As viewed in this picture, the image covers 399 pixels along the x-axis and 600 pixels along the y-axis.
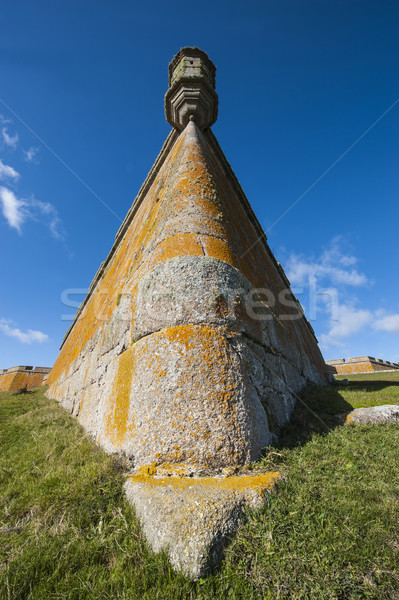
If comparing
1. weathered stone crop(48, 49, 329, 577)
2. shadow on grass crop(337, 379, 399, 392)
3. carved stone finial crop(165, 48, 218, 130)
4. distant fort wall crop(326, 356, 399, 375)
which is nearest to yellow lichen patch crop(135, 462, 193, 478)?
weathered stone crop(48, 49, 329, 577)

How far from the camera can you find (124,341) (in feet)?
8.71

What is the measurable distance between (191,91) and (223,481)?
517 centimetres

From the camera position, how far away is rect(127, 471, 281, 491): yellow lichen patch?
1394mm

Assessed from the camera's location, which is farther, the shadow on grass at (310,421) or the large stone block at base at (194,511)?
the shadow on grass at (310,421)

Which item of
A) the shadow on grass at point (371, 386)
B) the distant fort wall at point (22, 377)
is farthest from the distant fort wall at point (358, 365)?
the distant fort wall at point (22, 377)

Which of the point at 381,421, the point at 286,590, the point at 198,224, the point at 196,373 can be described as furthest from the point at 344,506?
the point at 198,224

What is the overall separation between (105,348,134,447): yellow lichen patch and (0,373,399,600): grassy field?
184 millimetres

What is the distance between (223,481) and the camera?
56.8 inches

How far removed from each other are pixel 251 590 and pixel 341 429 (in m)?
1.62

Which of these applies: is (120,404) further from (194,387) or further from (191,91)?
(191,91)

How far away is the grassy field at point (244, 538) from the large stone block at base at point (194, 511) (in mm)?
46

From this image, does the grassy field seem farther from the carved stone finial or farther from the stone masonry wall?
the carved stone finial

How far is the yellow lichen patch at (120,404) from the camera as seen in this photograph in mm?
1913

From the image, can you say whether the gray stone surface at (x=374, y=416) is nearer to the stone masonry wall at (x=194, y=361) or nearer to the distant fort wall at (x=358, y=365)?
the stone masonry wall at (x=194, y=361)
